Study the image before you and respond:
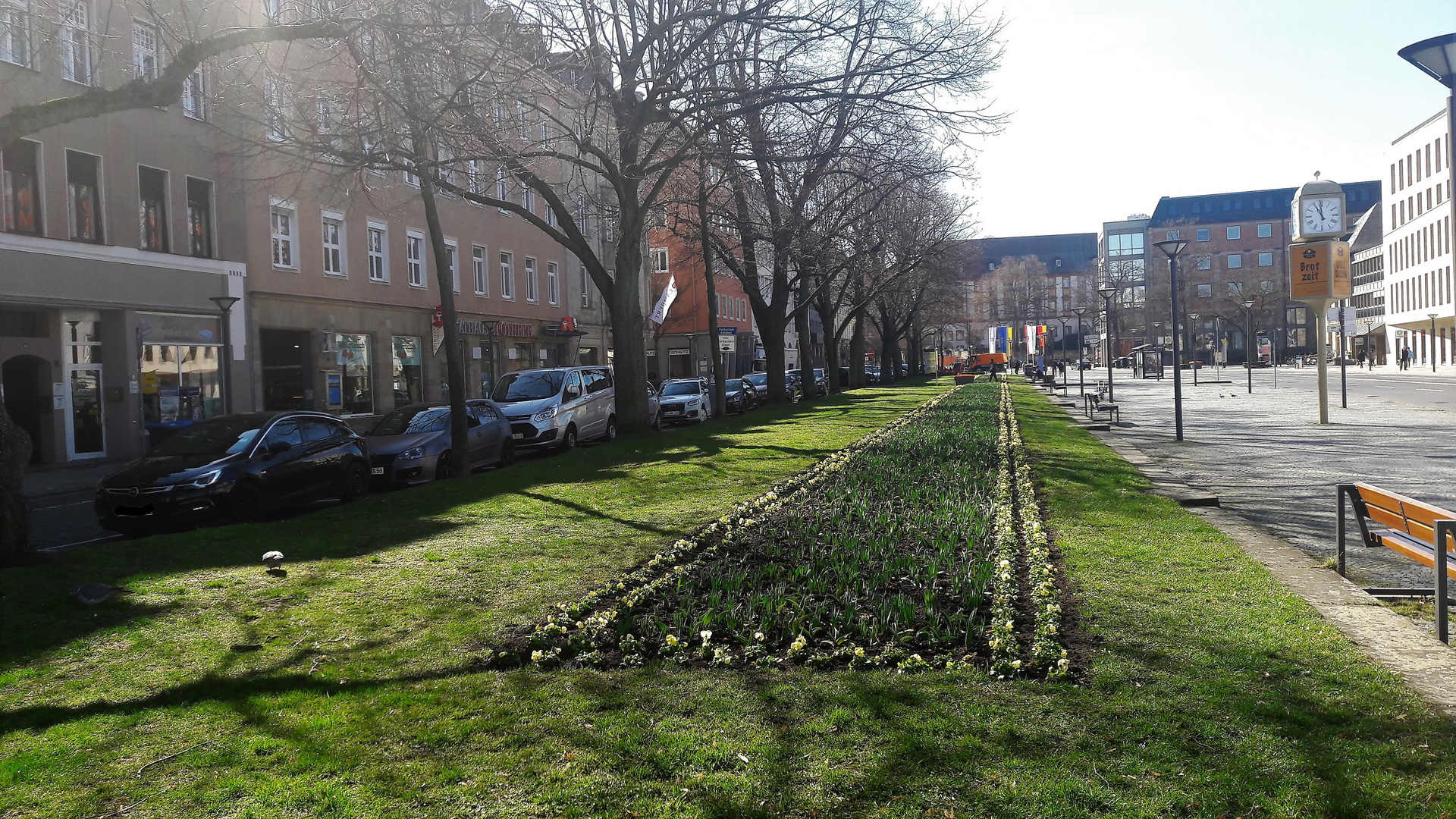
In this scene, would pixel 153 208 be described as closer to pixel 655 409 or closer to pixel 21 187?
pixel 21 187

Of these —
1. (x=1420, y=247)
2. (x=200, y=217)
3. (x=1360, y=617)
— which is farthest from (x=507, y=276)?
(x=1420, y=247)

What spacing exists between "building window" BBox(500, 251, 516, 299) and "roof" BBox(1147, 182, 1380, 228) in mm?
104756

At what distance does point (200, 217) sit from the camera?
26.1 m

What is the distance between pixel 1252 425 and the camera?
78.1 ft

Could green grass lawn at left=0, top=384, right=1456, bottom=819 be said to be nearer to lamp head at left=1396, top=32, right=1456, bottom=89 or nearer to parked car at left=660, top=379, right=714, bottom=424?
lamp head at left=1396, top=32, right=1456, bottom=89

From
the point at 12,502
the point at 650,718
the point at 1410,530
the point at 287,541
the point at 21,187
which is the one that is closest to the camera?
the point at 650,718

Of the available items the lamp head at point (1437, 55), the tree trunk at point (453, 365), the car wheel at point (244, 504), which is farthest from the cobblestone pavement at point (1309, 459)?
the car wheel at point (244, 504)

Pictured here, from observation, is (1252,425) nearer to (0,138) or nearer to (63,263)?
(0,138)

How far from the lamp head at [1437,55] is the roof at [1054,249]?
478 feet

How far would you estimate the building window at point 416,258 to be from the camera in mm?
34438

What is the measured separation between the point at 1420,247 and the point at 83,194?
85545 mm

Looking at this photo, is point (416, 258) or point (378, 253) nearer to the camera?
point (378, 253)

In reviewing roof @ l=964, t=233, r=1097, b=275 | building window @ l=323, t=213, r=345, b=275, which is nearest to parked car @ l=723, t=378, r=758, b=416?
Result: building window @ l=323, t=213, r=345, b=275

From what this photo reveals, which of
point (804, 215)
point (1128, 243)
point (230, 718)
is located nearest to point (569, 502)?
point (230, 718)
